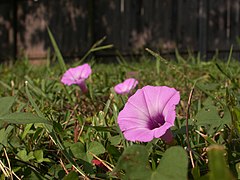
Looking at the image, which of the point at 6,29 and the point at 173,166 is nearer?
the point at 173,166

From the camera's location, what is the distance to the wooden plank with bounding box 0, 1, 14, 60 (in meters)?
12.0

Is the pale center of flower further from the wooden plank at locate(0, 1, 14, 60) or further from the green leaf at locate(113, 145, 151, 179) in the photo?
the wooden plank at locate(0, 1, 14, 60)

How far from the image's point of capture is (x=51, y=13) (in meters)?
11.5

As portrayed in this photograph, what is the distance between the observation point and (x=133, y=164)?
0.64 m

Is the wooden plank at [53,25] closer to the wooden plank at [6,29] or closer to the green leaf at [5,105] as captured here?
the wooden plank at [6,29]

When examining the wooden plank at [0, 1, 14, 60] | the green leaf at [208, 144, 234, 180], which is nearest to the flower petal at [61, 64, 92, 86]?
the green leaf at [208, 144, 234, 180]

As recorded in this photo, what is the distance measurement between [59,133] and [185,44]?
8.74 metres

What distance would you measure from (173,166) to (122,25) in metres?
9.99

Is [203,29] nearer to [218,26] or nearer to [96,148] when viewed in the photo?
[218,26]

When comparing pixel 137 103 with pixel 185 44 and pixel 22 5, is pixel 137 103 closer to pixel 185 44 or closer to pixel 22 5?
pixel 185 44

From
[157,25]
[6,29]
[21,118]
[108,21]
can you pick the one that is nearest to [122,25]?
[108,21]

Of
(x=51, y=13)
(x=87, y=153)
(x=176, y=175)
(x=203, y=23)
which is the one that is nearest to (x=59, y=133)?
(x=87, y=153)

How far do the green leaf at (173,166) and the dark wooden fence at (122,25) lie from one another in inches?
316

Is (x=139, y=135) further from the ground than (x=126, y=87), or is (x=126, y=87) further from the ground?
(x=139, y=135)
